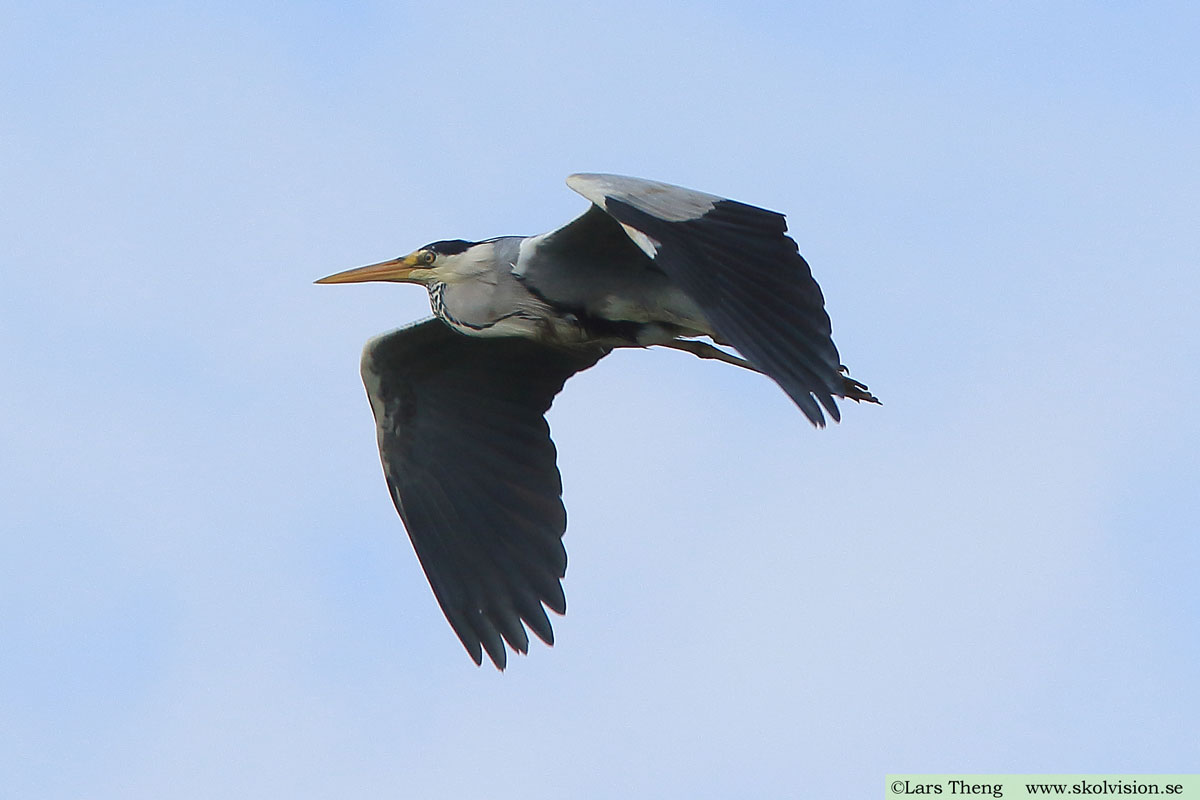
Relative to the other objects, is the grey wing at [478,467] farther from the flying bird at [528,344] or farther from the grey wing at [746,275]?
the grey wing at [746,275]

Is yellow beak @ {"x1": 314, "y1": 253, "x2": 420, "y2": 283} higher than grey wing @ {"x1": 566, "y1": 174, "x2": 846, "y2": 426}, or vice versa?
yellow beak @ {"x1": 314, "y1": 253, "x2": 420, "y2": 283}

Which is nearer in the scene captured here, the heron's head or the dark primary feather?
the dark primary feather

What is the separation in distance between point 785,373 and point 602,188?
115 centimetres

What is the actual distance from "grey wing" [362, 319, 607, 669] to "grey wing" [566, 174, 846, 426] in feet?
4.77

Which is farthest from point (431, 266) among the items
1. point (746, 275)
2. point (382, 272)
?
point (746, 275)

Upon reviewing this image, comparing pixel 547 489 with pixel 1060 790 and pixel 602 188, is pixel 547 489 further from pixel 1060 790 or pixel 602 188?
pixel 1060 790

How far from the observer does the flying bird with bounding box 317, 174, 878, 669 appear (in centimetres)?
630

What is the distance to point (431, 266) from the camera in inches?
309

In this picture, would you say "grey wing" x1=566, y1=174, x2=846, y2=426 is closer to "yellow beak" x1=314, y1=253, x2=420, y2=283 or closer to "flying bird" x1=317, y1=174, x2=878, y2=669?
"flying bird" x1=317, y1=174, x2=878, y2=669

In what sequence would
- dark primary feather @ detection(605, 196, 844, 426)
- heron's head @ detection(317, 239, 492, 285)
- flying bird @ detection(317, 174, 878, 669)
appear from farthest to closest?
heron's head @ detection(317, 239, 492, 285) → flying bird @ detection(317, 174, 878, 669) → dark primary feather @ detection(605, 196, 844, 426)

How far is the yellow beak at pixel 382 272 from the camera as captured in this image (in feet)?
26.1

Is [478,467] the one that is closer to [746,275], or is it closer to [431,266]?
[431,266]

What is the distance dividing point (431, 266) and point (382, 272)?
31 centimetres

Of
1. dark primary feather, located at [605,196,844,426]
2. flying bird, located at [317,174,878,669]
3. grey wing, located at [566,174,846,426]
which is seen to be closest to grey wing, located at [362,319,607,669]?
flying bird, located at [317,174,878,669]
